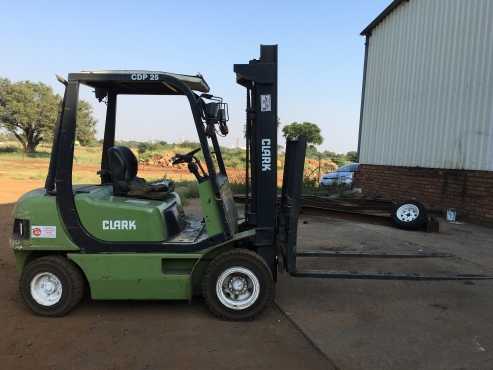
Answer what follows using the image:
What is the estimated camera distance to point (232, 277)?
4.86 metres

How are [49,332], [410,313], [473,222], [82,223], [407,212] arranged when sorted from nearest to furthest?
[49,332] → [82,223] → [410,313] → [407,212] → [473,222]

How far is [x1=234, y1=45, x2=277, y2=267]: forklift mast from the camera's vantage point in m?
4.96

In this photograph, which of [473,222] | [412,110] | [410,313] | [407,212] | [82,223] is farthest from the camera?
[412,110]

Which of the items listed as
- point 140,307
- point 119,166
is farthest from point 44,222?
point 140,307

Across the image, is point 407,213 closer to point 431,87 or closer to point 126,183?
point 431,87

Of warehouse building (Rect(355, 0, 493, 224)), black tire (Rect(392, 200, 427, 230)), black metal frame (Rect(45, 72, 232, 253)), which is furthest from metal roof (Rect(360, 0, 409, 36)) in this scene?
black metal frame (Rect(45, 72, 232, 253))

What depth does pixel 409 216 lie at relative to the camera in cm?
1071

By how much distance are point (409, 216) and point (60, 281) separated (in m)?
8.10

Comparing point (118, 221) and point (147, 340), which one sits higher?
point (118, 221)

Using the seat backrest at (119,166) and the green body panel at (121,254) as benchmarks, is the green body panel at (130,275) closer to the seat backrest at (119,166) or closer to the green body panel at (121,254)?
the green body panel at (121,254)

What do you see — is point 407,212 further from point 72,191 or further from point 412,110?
point 72,191

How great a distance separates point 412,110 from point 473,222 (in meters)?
4.03

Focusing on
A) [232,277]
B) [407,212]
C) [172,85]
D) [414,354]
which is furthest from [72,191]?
[407,212]

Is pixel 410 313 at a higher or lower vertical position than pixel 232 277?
lower
